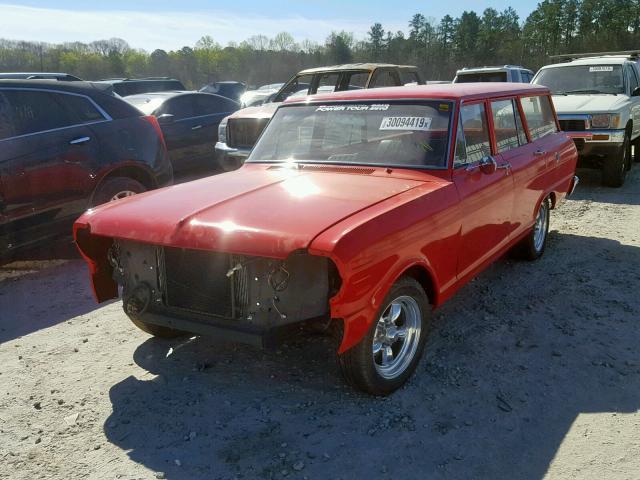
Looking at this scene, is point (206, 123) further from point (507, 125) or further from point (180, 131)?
point (507, 125)

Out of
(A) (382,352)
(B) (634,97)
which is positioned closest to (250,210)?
(A) (382,352)

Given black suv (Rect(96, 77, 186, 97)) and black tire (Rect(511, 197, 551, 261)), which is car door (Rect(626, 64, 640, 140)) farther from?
black suv (Rect(96, 77, 186, 97))

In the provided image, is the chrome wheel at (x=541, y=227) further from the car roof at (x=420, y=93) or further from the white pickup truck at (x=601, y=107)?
the white pickup truck at (x=601, y=107)

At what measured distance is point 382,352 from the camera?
3.32 meters

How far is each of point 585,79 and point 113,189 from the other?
8093 millimetres

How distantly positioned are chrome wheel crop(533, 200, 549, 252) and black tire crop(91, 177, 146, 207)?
410 centimetres

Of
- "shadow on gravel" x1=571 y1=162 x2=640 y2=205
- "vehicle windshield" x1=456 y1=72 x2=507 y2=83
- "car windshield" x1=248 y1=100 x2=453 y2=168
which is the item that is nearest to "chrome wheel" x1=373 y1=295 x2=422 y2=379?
"car windshield" x1=248 y1=100 x2=453 y2=168

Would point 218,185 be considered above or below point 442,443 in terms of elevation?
above

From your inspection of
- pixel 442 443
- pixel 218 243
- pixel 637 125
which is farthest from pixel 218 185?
pixel 637 125

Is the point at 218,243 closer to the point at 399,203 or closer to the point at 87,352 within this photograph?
the point at 399,203

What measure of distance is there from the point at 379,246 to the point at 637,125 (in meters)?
8.67

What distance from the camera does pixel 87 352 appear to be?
388 cm

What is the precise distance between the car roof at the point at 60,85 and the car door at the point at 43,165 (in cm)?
6

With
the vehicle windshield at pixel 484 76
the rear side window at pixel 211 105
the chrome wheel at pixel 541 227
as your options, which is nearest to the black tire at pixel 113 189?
the chrome wheel at pixel 541 227
